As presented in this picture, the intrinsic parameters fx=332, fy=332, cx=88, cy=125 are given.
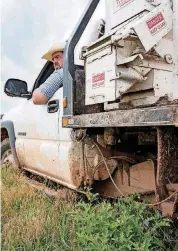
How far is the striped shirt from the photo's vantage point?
3.56 metres

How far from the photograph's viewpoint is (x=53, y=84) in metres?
3.58

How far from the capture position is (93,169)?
3.06 m

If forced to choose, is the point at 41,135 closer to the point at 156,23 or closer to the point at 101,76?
the point at 101,76

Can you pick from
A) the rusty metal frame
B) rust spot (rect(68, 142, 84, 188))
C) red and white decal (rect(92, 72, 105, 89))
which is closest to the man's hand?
rust spot (rect(68, 142, 84, 188))

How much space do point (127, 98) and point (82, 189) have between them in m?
1.04

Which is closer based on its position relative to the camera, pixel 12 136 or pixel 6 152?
pixel 12 136

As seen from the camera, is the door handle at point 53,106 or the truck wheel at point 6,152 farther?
the truck wheel at point 6,152

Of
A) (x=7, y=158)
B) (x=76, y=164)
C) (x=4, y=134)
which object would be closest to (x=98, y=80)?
(x=76, y=164)

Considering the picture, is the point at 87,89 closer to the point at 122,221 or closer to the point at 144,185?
the point at 144,185

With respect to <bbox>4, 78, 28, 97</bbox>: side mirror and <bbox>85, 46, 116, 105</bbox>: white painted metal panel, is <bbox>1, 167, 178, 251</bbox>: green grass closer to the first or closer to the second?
<bbox>85, 46, 116, 105</bbox>: white painted metal panel

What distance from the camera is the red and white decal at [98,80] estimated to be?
7.95 ft

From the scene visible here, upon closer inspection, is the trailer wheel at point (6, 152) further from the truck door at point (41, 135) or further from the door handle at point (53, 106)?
the door handle at point (53, 106)

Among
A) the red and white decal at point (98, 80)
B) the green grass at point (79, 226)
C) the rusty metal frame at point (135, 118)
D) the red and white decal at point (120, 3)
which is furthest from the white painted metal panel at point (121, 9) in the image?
the green grass at point (79, 226)

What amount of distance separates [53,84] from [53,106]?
24 centimetres
